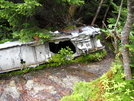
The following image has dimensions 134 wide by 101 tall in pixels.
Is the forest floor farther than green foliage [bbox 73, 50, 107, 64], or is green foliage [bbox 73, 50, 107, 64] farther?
green foliage [bbox 73, 50, 107, 64]

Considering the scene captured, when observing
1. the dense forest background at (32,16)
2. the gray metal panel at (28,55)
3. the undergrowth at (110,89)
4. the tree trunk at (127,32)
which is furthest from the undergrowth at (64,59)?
the tree trunk at (127,32)

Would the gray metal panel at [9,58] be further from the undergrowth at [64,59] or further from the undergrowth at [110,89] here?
the undergrowth at [110,89]

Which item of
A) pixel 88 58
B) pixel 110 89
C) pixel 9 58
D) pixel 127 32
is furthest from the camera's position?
pixel 88 58

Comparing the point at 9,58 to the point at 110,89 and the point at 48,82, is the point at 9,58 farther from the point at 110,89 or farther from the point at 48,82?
the point at 110,89

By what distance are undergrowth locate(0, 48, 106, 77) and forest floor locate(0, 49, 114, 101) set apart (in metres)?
0.23

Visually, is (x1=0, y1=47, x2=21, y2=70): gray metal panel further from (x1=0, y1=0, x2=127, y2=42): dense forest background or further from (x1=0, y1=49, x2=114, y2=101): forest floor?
(x1=0, y1=0, x2=127, y2=42): dense forest background

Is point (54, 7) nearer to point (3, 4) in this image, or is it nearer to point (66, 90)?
point (3, 4)

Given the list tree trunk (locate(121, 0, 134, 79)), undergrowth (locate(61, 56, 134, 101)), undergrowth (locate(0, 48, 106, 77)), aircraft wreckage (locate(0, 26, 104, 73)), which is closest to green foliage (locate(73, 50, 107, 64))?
undergrowth (locate(0, 48, 106, 77))

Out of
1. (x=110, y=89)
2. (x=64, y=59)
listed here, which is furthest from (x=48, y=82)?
→ (x=110, y=89)

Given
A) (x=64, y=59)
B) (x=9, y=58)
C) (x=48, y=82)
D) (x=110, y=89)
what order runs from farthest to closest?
(x=64, y=59)
(x=9, y=58)
(x=48, y=82)
(x=110, y=89)

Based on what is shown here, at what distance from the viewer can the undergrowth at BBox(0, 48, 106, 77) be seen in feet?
21.1

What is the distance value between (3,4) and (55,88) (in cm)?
405

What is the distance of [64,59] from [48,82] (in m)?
1.87

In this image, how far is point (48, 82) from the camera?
5598 millimetres
